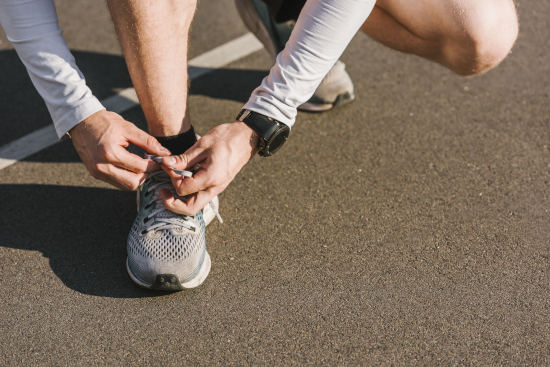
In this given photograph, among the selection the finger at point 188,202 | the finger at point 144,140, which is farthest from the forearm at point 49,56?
the finger at point 188,202

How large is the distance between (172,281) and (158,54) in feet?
2.19

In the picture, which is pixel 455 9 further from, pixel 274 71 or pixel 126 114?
pixel 126 114

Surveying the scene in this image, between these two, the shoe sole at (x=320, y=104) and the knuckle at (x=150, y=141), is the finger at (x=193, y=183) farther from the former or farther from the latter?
the shoe sole at (x=320, y=104)

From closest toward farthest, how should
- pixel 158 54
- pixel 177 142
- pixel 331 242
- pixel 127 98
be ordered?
1. pixel 158 54
2. pixel 177 142
3. pixel 331 242
4. pixel 127 98

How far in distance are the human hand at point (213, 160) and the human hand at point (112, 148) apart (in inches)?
3.0

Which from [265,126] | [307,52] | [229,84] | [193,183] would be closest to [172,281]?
[193,183]

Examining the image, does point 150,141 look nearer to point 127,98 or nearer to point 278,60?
point 278,60

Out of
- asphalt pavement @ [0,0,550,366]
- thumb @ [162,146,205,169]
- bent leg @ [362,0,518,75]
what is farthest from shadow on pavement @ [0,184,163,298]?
bent leg @ [362,0,518,75]

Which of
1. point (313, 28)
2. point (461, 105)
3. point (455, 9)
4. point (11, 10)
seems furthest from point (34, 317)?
point (461, 105)

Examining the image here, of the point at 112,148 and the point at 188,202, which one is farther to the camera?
the point at 188,202

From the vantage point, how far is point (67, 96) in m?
1.55

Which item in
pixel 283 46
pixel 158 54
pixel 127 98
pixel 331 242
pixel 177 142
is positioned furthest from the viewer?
pixel 127 98

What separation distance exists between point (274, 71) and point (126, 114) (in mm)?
1045

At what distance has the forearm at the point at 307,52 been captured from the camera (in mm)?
1518
